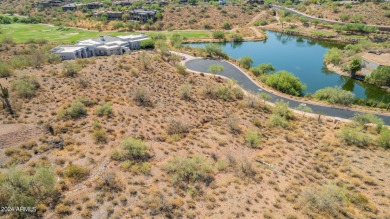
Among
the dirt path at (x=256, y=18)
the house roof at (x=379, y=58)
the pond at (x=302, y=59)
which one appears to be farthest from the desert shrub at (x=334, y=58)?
the dirt path at (x=256, y=18)

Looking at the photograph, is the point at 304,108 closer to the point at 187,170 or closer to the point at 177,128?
Answer: the point at 177,128

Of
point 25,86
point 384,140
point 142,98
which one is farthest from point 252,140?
point 25,86

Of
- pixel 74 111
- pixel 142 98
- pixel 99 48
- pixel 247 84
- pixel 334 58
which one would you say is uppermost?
pixel 99 48

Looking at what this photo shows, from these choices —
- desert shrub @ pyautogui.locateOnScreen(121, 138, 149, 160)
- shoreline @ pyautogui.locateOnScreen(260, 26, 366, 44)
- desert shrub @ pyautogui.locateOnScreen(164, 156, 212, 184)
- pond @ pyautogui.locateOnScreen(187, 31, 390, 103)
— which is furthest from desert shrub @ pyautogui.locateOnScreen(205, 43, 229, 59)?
shoreline @ pyautogui.locateOnScreen(260, 26, 366, 44)

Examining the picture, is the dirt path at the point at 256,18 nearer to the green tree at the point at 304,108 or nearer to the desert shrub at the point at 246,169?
the green tree at the point at 304,108

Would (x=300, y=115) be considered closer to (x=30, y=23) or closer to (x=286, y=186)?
(x=286, y=186)

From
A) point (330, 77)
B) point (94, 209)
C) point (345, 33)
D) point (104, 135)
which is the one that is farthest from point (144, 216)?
point (345, 33)
